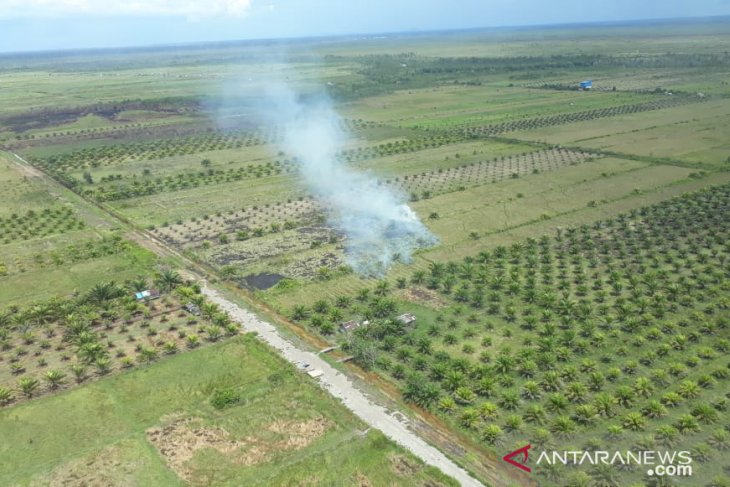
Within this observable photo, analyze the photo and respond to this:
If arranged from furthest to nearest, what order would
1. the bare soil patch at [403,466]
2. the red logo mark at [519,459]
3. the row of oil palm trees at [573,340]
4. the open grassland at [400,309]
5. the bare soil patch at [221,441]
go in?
1. the row of oil palm trees at [573,340]
2. the open grassland at [400,309]
3. the bare soil patch at [221,441]
4. the red logo mark at [519,459]
5. the bare soil patch at [403,466]

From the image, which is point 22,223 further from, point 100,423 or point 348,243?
point 100,423

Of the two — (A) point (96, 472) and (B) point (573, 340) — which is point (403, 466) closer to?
(A) point (96, 472)

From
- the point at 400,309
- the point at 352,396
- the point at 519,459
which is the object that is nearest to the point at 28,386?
the point at 352,396

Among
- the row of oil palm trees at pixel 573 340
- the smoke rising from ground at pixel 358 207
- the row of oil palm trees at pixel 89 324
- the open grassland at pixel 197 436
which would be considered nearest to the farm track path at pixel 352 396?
the open grassland at pixel 197 436

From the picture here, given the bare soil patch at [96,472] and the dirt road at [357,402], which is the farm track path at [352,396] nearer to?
the dirt road at [357,402]

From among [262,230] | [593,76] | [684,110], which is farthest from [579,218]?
[593,76]

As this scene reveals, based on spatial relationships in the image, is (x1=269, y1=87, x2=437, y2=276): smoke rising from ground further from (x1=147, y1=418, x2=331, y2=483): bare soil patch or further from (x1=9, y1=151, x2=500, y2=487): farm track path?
(x1=147, y1=418, x2=331, y2=483): bare soil patch
